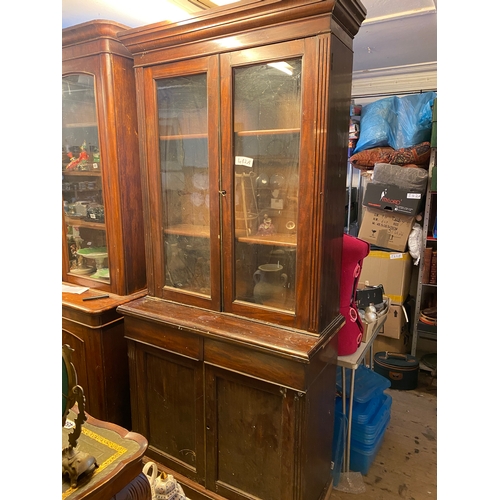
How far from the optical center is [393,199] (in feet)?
9.66

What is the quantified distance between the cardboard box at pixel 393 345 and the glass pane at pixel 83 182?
225cm

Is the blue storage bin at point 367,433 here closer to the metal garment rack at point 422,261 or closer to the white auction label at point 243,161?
the metal garment rack at point 422,261

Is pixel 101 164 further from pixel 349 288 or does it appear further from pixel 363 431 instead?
pixel 363 431

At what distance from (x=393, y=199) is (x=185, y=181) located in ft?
6.11

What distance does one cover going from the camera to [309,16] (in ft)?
4.03

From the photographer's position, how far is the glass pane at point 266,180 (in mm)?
1416

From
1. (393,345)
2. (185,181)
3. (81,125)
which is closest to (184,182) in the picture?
(185,181)

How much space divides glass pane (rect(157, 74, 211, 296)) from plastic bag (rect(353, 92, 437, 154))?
1962 millimetres

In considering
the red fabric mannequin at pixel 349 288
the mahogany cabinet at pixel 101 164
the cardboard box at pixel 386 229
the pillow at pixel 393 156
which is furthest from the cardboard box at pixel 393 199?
the mahogany cabinet at pixel 101 164

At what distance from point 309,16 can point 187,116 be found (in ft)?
2.16
